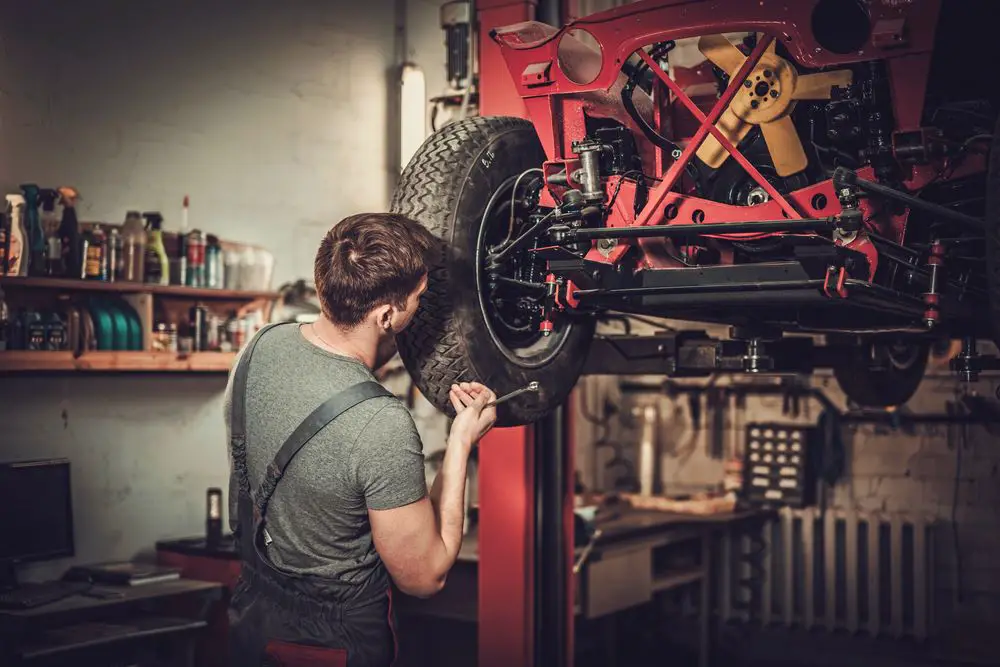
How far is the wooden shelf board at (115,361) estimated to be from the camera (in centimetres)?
404

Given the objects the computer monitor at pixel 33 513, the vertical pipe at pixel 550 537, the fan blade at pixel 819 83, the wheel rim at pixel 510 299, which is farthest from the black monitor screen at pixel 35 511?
the fan blade at pixel 819 83

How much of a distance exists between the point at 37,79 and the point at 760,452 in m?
4.01

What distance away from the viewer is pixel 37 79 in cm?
434

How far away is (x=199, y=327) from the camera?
4785 millimetres

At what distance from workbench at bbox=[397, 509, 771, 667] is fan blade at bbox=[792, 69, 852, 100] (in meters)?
2.46

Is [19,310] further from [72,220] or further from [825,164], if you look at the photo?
[825,164]

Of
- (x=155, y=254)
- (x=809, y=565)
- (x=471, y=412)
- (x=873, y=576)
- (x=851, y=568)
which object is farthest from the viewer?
(x=809, y=565)

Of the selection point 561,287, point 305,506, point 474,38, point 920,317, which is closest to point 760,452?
point 474,38

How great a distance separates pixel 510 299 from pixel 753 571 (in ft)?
13.3

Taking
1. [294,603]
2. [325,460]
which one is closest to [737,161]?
[325,460]

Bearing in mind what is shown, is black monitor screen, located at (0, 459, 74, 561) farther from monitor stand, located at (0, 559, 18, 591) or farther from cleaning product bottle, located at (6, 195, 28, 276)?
cleaning product bottle, located at (6, 195, 28, 276)

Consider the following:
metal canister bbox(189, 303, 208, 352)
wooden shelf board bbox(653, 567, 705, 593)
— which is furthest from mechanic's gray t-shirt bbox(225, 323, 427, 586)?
wooden shelf board bbox(653, 567, 705, 593)

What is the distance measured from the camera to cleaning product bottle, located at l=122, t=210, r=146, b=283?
174 inches

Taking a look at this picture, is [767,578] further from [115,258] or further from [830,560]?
[115,258]
